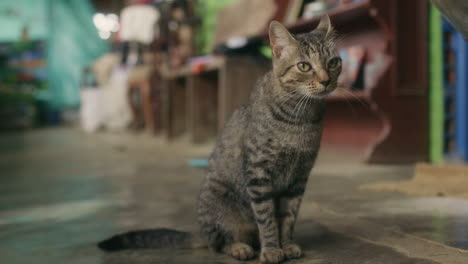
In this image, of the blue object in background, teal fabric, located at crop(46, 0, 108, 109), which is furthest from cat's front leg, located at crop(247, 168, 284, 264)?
teal fabric, located at crop(46, 0, 108, 109)

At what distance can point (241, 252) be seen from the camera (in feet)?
4.63

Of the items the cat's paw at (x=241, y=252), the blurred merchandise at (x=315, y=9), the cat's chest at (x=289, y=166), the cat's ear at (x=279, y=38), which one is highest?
the blurred merchandise at (x=315, y=9)

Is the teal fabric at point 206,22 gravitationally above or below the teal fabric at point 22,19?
below

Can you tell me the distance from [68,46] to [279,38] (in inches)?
480

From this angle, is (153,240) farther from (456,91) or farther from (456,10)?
(456,91)

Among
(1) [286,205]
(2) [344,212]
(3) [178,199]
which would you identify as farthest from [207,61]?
(1) [286,205]

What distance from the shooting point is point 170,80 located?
6.07 metres

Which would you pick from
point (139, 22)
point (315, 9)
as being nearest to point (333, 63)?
point (315, 9)

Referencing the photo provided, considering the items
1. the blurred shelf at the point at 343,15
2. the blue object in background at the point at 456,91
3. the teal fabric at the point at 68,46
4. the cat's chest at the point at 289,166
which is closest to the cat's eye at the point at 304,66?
the cat's chest at the point at 289,166

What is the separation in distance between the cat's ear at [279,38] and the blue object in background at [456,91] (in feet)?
7.95

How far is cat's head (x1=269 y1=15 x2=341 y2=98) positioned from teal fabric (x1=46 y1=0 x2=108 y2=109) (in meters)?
11.9

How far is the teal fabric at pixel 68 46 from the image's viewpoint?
41.2 feet

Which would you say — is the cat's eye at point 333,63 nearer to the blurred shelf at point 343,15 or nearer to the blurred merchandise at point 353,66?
the blurred shelf at point 343,15

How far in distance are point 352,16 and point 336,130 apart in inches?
43.8
